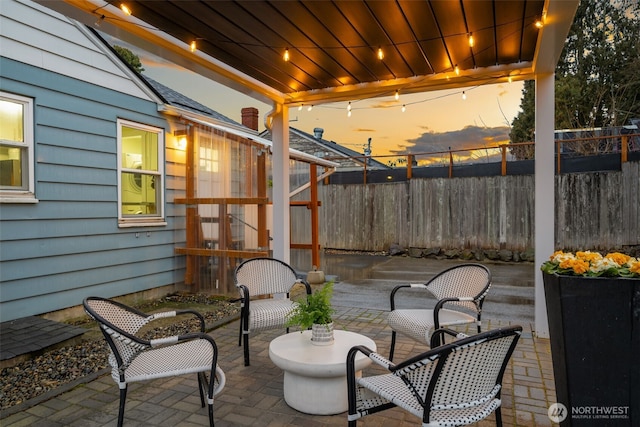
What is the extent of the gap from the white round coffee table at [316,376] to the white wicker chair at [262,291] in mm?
739

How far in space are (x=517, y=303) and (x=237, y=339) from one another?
379 cm

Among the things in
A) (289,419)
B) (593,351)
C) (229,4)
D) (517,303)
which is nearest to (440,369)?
(593,351)

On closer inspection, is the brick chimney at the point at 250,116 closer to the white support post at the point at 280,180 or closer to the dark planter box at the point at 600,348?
the white support post at the point at 280,180

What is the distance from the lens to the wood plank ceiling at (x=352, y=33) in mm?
2936

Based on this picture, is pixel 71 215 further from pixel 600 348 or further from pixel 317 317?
pixel 600 348

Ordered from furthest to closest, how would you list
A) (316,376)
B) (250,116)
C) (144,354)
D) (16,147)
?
(250,116), (16,147), (144,354), (316,376)

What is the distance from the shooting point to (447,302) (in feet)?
11.5

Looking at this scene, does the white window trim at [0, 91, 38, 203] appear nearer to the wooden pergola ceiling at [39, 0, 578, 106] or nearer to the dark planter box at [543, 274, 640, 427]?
the wooden pergola ceiling at [39, 0, 578, 106]

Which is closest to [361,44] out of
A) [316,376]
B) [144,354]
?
[316,376]

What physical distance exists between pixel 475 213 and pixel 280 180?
6293 mm

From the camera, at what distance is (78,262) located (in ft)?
15.8

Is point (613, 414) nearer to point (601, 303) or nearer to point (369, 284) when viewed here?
point (601, 303)

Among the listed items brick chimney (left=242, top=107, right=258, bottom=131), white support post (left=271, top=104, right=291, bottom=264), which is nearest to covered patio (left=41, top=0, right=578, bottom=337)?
white support post (left=271, top=104, right=291, bottom=264)

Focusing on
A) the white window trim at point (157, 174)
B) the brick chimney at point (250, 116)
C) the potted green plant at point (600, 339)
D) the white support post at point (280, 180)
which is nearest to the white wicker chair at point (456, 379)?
the potted green plant at point (600, 339)
